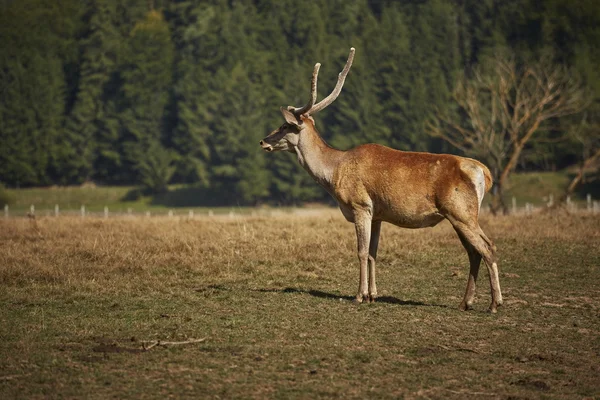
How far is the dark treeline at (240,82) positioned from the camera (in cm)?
8225

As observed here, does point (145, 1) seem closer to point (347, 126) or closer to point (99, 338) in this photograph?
point (347, 126)

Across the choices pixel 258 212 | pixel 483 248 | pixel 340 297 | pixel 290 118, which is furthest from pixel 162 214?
pixel 483 248

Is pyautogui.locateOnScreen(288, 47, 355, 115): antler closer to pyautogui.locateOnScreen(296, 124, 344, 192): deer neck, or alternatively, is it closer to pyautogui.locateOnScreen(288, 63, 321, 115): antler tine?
pyautogui.locateOnScreen(288, 63, 321, 115): antler tine

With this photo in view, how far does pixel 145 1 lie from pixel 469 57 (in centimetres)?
3842

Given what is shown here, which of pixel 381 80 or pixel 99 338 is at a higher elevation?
pixel 381 80

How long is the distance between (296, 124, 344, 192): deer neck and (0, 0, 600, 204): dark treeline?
6079 centimetres

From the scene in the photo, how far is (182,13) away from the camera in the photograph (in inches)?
3989

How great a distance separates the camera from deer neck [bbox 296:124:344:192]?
1525cm

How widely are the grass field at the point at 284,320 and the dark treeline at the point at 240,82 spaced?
57039 mm

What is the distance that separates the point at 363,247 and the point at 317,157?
5.71 feet

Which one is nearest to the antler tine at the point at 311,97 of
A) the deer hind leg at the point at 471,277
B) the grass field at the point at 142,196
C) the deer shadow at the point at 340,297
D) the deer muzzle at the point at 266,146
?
the deer muzzle at the point at 266,146

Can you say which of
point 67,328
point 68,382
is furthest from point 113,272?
point 68,382

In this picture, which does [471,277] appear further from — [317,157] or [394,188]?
[317,157]

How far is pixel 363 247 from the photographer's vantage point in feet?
48.4
